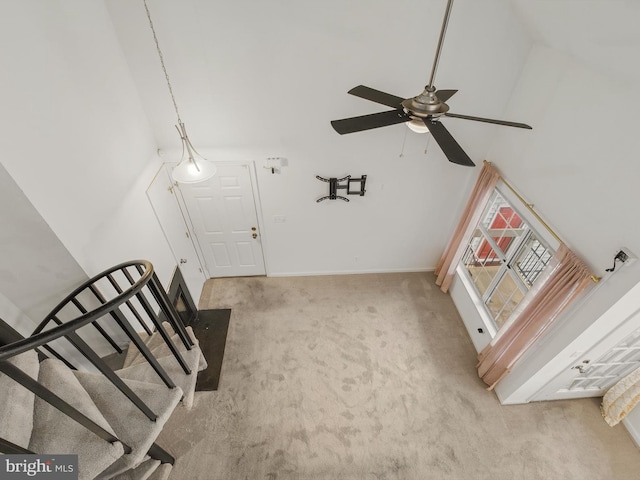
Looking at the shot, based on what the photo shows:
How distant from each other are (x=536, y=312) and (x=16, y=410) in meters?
3.86

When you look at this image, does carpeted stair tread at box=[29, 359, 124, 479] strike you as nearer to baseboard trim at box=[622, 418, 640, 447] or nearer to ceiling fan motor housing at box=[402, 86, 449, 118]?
ceiling fan motor housing at box=[402, 86, 449, 118]

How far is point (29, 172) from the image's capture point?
1.89 metres

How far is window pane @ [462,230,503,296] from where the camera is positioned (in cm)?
424

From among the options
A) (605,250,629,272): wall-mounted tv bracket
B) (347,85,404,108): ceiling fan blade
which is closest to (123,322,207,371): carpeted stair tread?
(347,85,404,108): ceiling fan blade

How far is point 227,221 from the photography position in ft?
14.0

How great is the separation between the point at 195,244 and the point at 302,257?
5.40 feet

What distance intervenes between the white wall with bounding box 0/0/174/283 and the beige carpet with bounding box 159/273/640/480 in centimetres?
207

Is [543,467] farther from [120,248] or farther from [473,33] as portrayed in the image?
[120,248]

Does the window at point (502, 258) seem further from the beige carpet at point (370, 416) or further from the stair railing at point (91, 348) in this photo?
the stair railing at point (91, 348)

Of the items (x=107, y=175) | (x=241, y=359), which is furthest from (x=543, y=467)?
(x=107, y=175)

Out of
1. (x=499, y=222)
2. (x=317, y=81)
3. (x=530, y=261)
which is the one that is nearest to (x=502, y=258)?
(x=530, y=261)

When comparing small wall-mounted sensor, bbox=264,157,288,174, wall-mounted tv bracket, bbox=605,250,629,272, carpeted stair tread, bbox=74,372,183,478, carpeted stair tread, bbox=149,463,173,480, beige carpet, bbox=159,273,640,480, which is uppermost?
wall-mounted tv bracket, bbox=605,250,629,272

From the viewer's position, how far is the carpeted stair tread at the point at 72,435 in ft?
4.85

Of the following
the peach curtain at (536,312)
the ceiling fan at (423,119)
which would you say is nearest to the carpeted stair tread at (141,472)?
the ceiling fan at (423,119)
